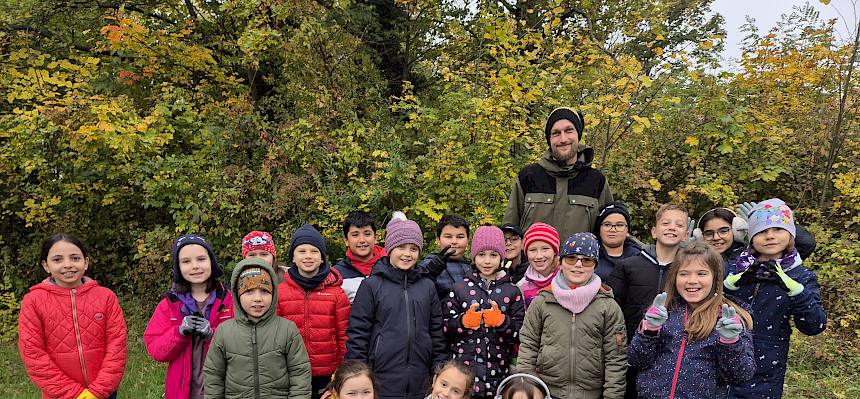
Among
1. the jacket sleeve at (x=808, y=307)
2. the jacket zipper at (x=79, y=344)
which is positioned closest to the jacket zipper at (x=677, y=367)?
the jacket sleeve at (x=808, y=307)

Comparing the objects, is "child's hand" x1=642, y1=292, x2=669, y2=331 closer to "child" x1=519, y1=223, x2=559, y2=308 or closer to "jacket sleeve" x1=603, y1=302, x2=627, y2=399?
"jacket sleeve" x1=603, y1=302, x2=627, y2=399

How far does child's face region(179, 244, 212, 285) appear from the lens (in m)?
3.53

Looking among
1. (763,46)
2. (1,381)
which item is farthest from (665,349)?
(1,381)

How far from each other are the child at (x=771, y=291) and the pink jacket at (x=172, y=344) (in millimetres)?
3382

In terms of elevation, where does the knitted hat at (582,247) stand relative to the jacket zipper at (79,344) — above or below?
above

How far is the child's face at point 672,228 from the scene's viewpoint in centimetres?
347

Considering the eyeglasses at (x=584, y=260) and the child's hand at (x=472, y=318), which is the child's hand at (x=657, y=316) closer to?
the eyeglasses at (x=584, y=260)

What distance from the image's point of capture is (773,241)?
3207 mm

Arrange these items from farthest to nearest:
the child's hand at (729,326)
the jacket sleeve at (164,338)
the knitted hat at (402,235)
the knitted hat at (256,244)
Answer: the knitted hat at (256,244), the knitted hat at (402,235), the jacket sleeve at (164,338), the child's hand at (729,326)

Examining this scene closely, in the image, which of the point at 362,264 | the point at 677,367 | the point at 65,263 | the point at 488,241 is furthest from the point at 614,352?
the point at 65,263

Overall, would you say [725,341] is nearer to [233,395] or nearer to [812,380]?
[233,395]

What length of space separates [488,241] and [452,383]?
1024mm

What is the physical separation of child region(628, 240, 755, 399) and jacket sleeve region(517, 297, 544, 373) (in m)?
0.56

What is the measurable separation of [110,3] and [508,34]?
21.2ft
